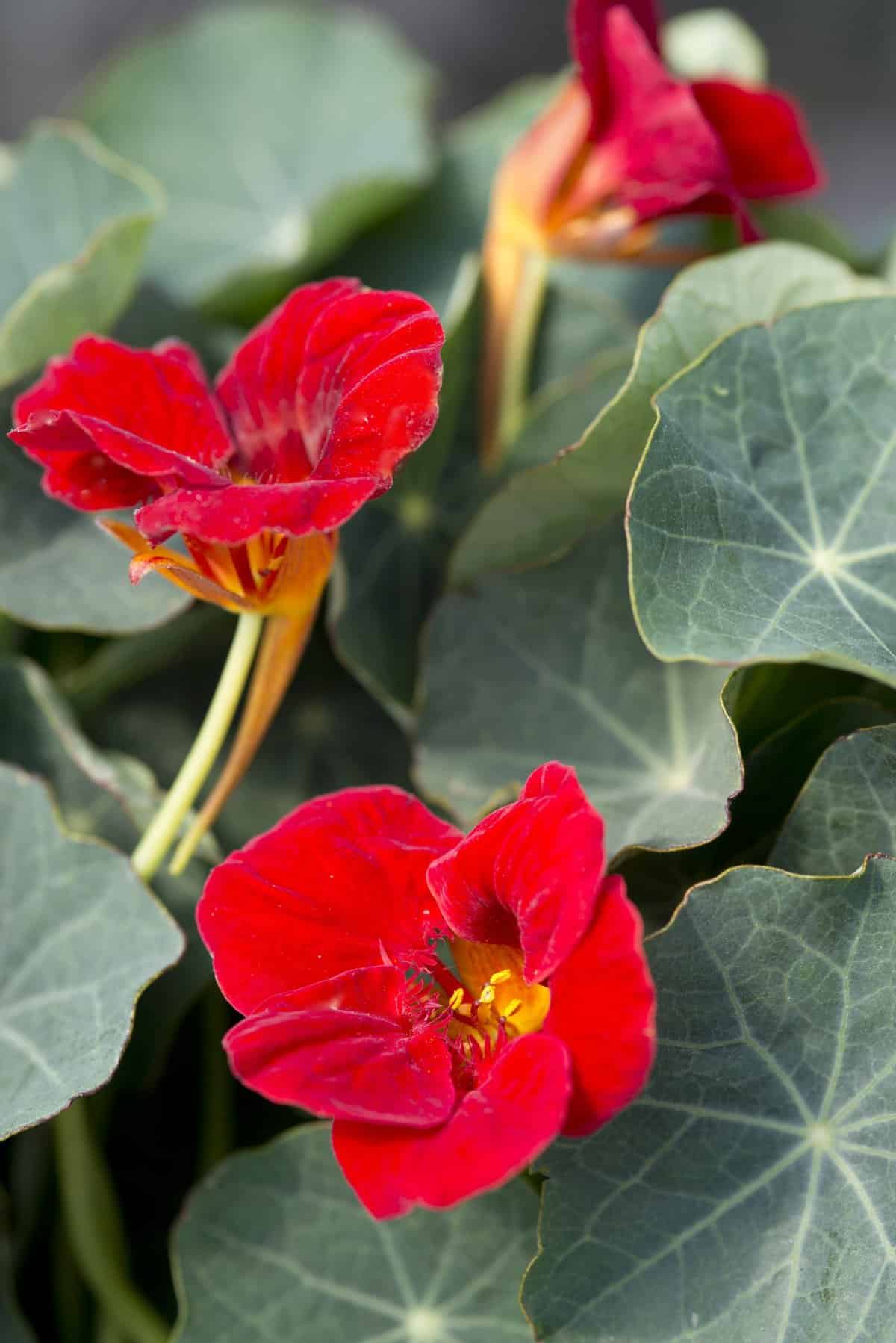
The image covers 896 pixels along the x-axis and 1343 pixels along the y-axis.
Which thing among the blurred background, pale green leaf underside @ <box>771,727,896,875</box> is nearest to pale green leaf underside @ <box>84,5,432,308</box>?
pale green leaf underside @ <box>771,727,896,875</box>

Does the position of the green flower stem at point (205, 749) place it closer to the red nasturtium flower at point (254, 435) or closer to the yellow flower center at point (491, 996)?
the red nasturtium flower at point (254, 435)

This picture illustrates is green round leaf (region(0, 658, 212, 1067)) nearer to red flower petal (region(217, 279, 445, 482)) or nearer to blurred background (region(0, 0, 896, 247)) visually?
red flower petal (region(217, 279, 445, 482))

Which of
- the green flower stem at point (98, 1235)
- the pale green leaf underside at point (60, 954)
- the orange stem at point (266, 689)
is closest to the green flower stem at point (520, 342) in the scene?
the orange stem at point (266, 689)

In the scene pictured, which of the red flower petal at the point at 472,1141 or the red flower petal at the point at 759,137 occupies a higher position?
the red flower petal at the point at 759,137

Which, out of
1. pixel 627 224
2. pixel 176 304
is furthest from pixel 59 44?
pixel 627 224

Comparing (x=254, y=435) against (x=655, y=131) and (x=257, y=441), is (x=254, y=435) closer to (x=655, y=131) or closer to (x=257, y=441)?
(x=257, y=441)

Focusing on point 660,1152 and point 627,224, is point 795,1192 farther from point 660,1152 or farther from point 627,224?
point 627,224
